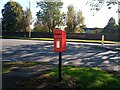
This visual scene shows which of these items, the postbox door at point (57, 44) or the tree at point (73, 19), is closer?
the postbox door at point (57, 44)

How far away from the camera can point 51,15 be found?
57.8 m

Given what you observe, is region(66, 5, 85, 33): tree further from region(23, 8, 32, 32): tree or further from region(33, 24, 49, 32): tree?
region(23, 8, 32, 32): tree

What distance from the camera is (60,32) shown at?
6.60m

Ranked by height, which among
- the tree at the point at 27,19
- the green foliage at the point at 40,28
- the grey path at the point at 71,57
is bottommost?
the grey path at the point at 71,57

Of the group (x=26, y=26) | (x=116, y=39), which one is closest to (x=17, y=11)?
(x=26, y=26)

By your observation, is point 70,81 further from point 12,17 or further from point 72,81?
point 12,17

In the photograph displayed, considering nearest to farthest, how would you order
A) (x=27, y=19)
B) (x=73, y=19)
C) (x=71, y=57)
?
(x=71, y=57) < (x=27, y=19) < (x=73, y=19)

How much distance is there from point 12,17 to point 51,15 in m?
8.50

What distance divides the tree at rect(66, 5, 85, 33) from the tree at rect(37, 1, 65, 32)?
1795 mm

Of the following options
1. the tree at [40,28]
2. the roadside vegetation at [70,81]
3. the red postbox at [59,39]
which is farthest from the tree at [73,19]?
the red postbox at [59,39]

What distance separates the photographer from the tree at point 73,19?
59219 mm

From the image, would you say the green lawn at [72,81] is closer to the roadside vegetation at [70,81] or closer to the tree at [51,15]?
the roadside vegetation at [70,81]

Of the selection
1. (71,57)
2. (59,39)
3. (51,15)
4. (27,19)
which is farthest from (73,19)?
(59,39)

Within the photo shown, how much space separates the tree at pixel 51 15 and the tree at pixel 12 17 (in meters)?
4.63
